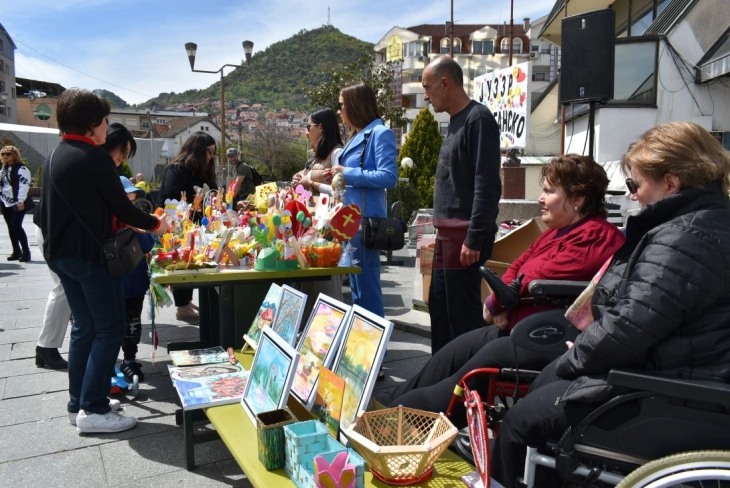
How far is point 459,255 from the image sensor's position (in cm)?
325

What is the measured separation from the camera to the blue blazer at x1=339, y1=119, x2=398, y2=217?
3.68 metres

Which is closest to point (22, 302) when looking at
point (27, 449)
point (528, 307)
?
point (27, 449)

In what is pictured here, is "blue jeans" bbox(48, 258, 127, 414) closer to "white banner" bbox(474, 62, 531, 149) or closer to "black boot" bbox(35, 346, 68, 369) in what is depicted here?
"black boot" bbox(35, 346, 68, 369)

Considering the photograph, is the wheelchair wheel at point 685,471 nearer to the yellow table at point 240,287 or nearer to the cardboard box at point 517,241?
the yellow table at point 240,287

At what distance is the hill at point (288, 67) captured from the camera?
98.9 meters

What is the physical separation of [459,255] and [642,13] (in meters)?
14.4

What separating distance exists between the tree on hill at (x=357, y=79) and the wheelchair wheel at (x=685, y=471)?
17121mm

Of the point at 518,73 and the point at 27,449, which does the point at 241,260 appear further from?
the point at 518,73

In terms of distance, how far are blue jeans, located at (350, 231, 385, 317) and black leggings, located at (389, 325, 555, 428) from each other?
1040 millimetres

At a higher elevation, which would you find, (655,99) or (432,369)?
(655,99)

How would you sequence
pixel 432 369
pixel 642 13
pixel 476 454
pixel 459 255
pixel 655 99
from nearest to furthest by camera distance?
1. pixel 476 454
2. pixel 432 369
3. pixel 459 255
4. pixel 655 99
5. pixel 642 13

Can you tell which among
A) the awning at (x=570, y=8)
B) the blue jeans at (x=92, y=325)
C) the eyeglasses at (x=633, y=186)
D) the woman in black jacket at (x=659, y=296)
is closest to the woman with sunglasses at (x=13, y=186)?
the blue jeans at (x=92, y=325)

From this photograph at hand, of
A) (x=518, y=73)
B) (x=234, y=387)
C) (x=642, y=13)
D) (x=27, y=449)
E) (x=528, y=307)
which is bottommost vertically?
(x=27, y=449)

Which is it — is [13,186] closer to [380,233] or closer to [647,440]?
[380,233]
